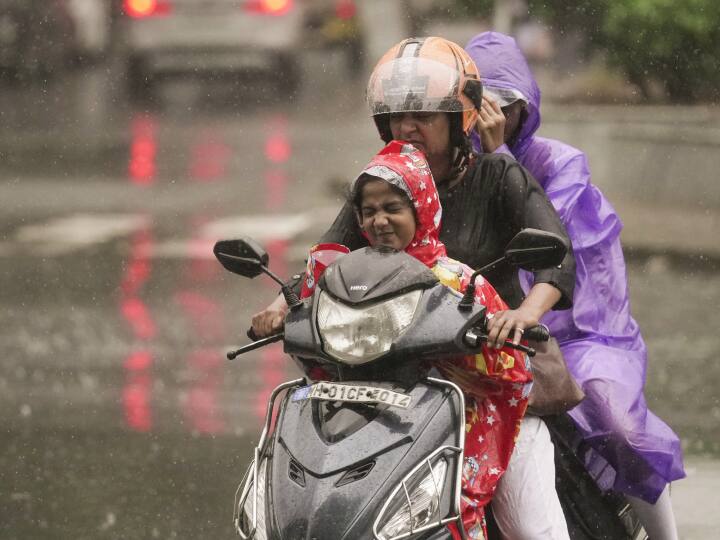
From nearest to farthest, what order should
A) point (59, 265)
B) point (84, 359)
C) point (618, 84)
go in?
point (84, 359) → point (59, 265) → point (618, 84)

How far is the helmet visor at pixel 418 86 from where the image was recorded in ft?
13.4

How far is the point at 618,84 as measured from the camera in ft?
59.9

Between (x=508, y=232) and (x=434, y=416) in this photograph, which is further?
(x=508, y=232)

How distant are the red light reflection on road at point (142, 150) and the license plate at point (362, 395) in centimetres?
1179

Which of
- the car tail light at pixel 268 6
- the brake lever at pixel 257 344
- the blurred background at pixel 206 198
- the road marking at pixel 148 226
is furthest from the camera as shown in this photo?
the car tail light at pixel 268 6

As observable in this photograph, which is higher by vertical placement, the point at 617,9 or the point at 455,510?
the point at 455,510

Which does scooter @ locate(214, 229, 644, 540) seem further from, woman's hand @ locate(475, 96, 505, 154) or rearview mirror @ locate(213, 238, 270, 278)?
woman's hand @ locate(475, 96, 505, 154)

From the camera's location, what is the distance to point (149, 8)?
20.7 meters

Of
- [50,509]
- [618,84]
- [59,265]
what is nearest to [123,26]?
[618,84]

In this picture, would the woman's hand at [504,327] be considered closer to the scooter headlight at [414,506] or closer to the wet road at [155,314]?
the scooter headlight at [414,506]

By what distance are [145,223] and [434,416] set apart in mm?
9805

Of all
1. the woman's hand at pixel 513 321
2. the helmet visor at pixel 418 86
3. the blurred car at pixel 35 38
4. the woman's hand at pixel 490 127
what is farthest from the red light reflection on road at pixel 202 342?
the blurred car at pixel 35 38

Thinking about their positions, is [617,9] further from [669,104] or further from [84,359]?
[84,359]

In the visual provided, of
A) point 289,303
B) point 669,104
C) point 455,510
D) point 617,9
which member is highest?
point 289,303
